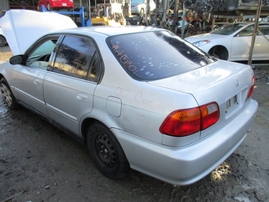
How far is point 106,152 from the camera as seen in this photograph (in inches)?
99.8

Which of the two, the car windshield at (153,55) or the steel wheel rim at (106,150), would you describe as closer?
the car windshield at (153,55)

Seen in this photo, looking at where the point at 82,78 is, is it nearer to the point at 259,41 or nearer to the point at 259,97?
the point at 259,97

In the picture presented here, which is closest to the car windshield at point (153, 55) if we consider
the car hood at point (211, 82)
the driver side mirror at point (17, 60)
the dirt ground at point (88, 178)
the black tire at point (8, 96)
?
the car hood at point (211, 82)

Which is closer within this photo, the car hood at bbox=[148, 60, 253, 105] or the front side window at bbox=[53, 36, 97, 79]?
the car hood at bbox=[148, 60, 253, 105]

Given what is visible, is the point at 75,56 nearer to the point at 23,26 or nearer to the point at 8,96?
the point at 8,96

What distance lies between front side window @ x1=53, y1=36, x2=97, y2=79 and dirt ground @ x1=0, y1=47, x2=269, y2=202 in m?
1.10

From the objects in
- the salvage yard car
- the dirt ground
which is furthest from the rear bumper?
the dirt ground

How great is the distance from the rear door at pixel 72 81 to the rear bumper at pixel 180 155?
1.96ft

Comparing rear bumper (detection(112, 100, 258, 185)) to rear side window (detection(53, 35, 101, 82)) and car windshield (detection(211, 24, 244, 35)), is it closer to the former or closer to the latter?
rear side window (detection(53, 35, 101, 82))

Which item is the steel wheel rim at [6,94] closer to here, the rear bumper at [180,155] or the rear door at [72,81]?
the rear door at [72,81]

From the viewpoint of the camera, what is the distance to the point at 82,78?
2.61 m

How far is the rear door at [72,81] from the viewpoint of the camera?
2.51 m

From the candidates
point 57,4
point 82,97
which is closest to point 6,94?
point 82,97

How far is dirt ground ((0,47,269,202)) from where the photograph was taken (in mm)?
2375
